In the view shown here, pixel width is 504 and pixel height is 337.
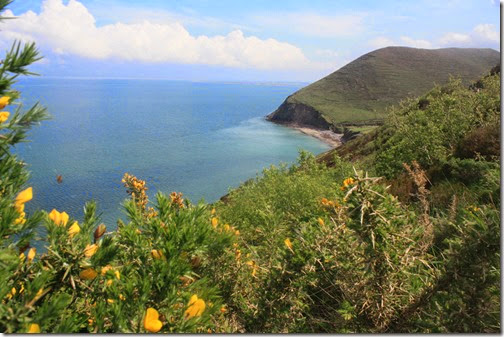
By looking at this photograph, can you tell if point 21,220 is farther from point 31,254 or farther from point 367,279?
point 367,279

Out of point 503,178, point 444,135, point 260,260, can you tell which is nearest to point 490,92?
point 444,135

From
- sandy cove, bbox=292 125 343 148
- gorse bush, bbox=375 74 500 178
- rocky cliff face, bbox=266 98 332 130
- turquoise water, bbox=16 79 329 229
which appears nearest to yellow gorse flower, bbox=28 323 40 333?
gorse bush, bbox=375 74 500 178

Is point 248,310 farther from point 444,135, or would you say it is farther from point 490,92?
point 490,92

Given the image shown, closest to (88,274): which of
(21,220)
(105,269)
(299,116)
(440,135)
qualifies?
(105,269)

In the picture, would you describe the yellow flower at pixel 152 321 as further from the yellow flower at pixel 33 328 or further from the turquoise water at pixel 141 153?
the turquoise water at pixel 141 153

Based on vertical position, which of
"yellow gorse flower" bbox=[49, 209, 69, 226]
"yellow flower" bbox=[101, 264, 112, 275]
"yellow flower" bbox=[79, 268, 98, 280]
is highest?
"yellow gorse flower" bbox=[49, 209, 69, 226]

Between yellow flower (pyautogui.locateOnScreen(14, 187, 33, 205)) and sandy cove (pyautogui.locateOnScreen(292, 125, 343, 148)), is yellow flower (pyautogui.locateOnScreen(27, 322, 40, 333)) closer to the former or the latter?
yellow flower (pyautogui.locateOnScreen(14, 187, 33, 205))
